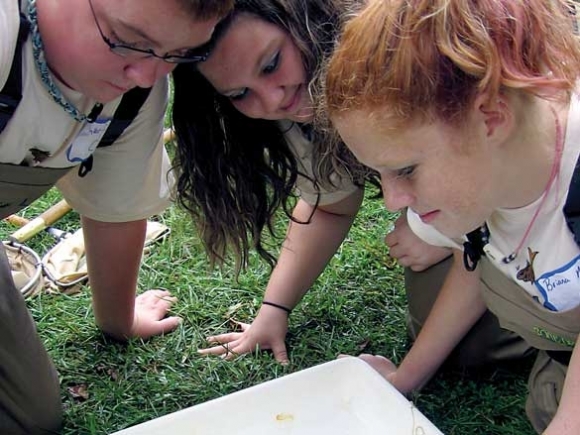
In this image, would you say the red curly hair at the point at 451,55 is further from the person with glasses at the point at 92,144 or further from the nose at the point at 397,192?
the person with glasses at the point at 92,144

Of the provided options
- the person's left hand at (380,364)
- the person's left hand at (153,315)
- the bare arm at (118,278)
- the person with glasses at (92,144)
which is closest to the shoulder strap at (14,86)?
the person with glasses at (92,144)

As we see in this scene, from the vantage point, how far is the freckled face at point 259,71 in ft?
4.00

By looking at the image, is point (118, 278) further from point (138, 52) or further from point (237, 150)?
point (138, 52)

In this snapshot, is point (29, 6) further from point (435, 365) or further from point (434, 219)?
point (435, 365)

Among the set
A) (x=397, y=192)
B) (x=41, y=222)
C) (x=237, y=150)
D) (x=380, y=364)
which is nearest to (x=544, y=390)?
(x=380, y=364)

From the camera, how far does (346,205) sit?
1649 millimetres

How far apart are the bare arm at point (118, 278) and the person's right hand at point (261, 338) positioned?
0.49 feet

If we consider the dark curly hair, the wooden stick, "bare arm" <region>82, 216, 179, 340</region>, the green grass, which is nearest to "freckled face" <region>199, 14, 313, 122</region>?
the dark curly hair

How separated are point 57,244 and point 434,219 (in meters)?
1.27

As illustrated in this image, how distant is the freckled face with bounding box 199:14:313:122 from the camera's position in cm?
122

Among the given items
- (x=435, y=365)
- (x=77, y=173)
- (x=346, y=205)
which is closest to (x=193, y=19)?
(x=77, y=173)

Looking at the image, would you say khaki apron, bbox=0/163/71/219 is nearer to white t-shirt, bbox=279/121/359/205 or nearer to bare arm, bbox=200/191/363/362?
white t-shirt, bbox=279/121/359/205

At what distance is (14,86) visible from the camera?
114 cm

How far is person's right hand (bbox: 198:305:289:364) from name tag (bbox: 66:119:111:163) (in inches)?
21.5
